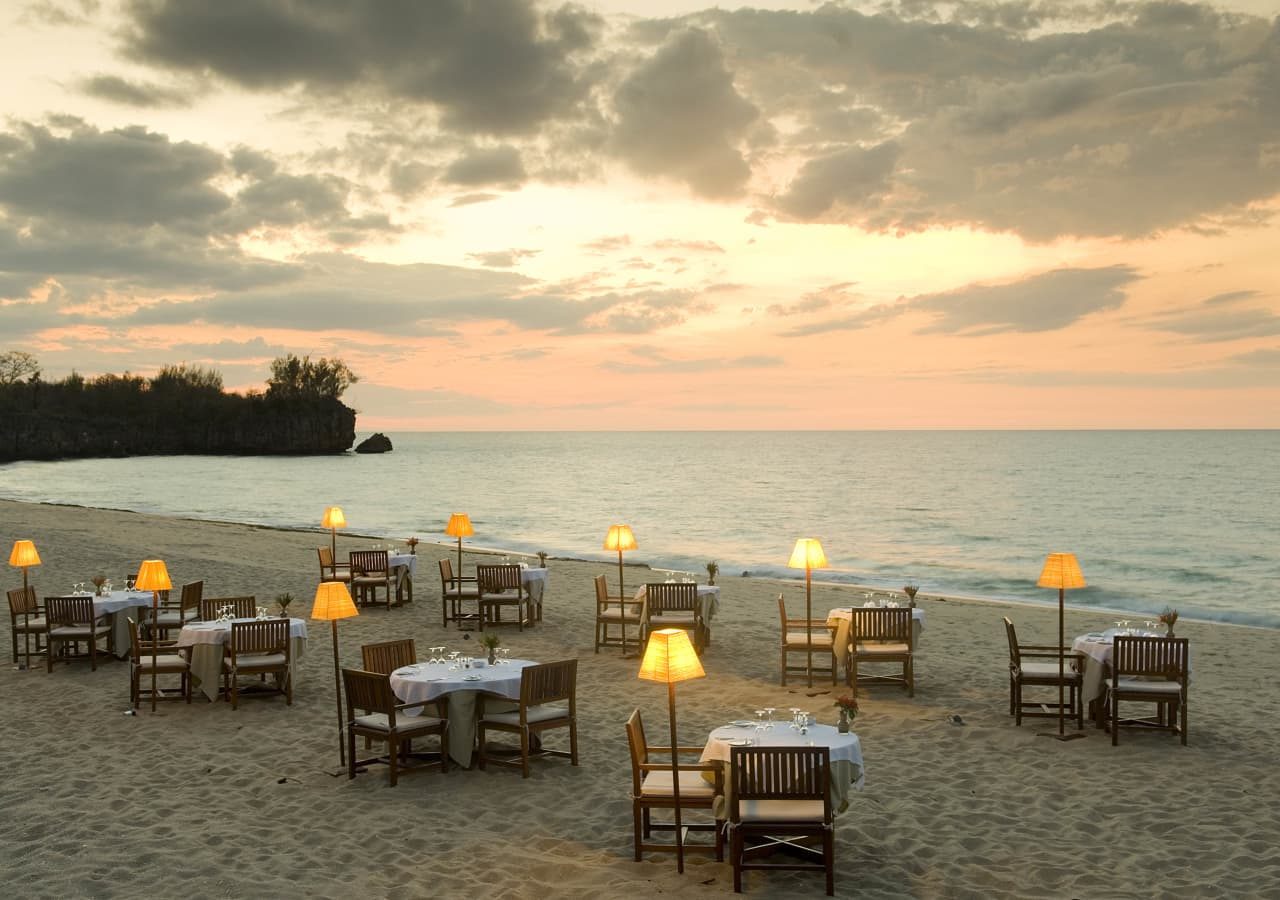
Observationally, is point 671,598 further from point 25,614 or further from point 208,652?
point 25,614

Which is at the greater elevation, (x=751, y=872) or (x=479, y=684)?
(x=479, y=684)

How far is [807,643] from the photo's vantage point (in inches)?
523

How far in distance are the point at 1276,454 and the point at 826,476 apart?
68273 mm

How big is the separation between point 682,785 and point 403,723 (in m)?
3.16

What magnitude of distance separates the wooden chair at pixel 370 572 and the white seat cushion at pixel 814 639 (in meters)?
8.88

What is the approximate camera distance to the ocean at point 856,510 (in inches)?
1341

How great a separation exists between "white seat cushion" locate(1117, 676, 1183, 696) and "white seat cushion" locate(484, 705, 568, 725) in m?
5.72

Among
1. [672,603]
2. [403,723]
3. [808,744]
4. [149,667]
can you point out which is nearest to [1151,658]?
[808,744]

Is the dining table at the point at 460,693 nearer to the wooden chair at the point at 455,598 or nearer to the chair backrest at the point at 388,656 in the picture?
the chair backrest at the point at 388,656

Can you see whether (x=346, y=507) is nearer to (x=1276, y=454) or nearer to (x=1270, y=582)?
(x=1270, y=582)

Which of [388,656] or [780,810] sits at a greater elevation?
[388,656]

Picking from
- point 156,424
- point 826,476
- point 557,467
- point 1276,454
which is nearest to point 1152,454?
point 1276,454

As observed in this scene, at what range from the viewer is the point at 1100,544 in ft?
142

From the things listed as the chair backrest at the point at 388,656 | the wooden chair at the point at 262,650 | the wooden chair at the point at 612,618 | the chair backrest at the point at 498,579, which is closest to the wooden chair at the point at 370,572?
the chair backrest at the point at 498,579
